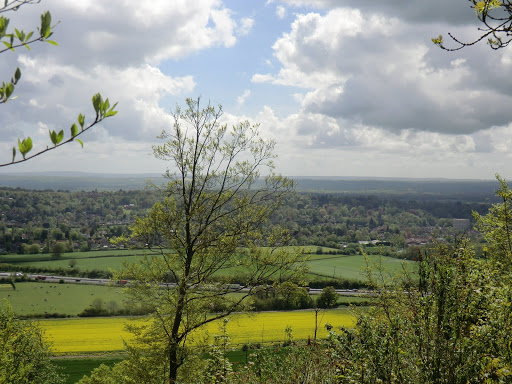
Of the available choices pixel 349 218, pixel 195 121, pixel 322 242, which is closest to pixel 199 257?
pixel 195 121

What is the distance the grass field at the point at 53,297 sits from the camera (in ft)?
128

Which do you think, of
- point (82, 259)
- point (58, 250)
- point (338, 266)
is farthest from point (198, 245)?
point (58, 250)

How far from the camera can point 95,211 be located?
12625 centimetres

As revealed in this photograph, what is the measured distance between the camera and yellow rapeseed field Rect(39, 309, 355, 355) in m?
27.8

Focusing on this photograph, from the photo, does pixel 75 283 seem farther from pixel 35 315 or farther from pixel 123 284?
pixel 123 284

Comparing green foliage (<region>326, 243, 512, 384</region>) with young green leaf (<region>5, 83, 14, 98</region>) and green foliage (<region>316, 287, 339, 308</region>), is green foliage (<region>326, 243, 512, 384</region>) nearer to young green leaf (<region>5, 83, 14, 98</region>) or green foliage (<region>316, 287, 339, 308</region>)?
young green leaf (<region>5, 83, 14, 98</region>)

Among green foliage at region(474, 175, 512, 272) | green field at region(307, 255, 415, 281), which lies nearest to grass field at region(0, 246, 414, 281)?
green field at region(307, 255, 415, 281)

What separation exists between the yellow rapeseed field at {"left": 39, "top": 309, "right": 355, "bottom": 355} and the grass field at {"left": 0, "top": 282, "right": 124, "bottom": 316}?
3584 millimetres

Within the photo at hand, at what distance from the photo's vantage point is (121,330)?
104 ft

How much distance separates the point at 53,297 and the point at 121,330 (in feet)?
51.6

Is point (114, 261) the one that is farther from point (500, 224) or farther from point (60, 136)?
point (60, 136)

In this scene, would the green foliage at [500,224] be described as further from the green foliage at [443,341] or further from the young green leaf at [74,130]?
the young green leaf at [74,130]

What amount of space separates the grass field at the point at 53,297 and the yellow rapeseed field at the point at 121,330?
3584mm

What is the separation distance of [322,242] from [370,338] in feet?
259
